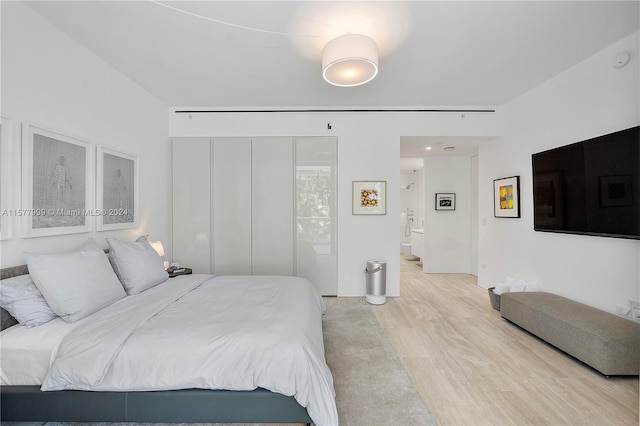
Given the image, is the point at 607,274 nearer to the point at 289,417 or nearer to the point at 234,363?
the point at 289,417

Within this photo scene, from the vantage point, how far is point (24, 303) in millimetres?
1705

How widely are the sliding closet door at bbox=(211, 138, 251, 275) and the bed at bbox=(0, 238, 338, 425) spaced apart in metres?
2.41

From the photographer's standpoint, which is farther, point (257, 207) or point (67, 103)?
point (257, 207)

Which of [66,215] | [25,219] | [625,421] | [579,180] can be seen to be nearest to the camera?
[625,421]

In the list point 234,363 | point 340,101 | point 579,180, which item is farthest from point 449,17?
point 234,363

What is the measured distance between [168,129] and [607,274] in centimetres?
570

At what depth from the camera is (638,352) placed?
6.72 ft

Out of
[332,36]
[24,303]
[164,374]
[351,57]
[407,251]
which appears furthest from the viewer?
[407,251]

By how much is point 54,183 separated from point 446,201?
6033 mm

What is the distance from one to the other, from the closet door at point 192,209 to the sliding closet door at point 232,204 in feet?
0.47

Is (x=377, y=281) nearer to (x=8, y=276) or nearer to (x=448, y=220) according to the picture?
(x=448, y=220)

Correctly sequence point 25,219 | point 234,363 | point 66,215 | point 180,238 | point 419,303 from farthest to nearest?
point 180,238
point 419,303
point 66,215
point 25,219
point 234,363

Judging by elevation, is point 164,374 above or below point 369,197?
below

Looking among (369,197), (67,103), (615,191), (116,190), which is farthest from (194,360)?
(615,191)
